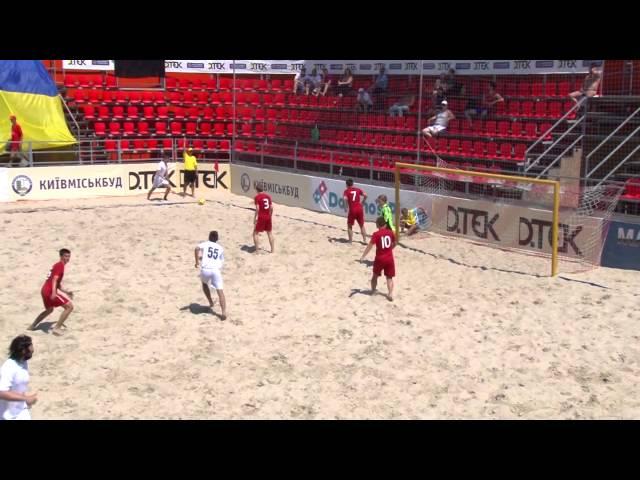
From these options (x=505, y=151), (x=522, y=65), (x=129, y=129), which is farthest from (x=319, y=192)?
(x=129, y=129)

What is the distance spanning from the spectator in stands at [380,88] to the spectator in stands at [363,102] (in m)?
0.25

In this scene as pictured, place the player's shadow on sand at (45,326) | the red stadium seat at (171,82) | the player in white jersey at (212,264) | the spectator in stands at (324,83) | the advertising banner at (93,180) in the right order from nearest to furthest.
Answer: the player's shadow on sand at (45,326) < the player in white jersey at (212,264) < the advertising banner at (93,180) < the spectator in stands at (324,83) < the red stadium seat at (171,82)

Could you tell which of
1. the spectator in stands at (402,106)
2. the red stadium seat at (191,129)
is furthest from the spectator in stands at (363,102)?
the red stadium seat at (191,129)

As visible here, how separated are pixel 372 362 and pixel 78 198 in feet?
48.8

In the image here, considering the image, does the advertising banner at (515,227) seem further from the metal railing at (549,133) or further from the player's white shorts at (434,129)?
the player's white shorts at (434,129)

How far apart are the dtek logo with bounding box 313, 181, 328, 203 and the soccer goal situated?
11.1 feet

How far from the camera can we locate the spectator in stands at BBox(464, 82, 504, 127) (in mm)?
22031

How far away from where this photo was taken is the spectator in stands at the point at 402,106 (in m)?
24.0

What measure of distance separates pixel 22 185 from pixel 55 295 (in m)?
12.0

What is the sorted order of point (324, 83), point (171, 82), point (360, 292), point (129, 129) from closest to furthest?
point (360, 292) → point (129, 129) → point (324, 83) → point (171, 82)

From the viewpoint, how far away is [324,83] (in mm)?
27891

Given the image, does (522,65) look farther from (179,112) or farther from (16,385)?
(16,385)

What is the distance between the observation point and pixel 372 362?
1088 cm

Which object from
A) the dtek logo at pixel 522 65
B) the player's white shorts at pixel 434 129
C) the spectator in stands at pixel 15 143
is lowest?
the spectator in stands at pixel 15 143
